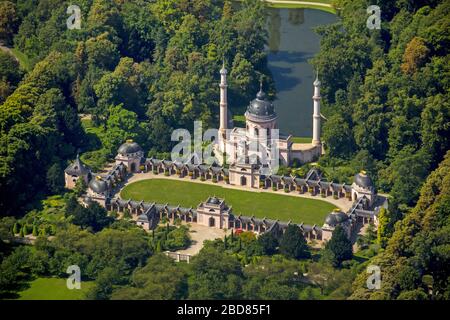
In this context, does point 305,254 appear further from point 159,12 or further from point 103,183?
point 159,12

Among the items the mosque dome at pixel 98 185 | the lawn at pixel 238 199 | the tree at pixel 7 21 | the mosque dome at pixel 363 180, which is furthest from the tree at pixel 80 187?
the tree at pixel 7 21

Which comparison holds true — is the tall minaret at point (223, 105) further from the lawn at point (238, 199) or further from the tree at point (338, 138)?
the tree at point (338, 138)

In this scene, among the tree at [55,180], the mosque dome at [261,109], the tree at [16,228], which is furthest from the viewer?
the mosque dome at [261,109]

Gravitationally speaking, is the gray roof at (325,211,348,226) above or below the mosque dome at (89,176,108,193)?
below

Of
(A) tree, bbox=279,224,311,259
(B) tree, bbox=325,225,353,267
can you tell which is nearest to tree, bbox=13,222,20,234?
(A) tree, bbox=279,224,311,259

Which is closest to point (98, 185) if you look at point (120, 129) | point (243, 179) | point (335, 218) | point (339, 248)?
point (120, 129)

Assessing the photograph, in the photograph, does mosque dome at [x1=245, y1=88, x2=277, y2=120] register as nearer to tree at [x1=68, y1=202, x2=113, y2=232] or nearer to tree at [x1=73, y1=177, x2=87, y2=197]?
tree at [x1=73, y1=177, x2=87, y2=197]
